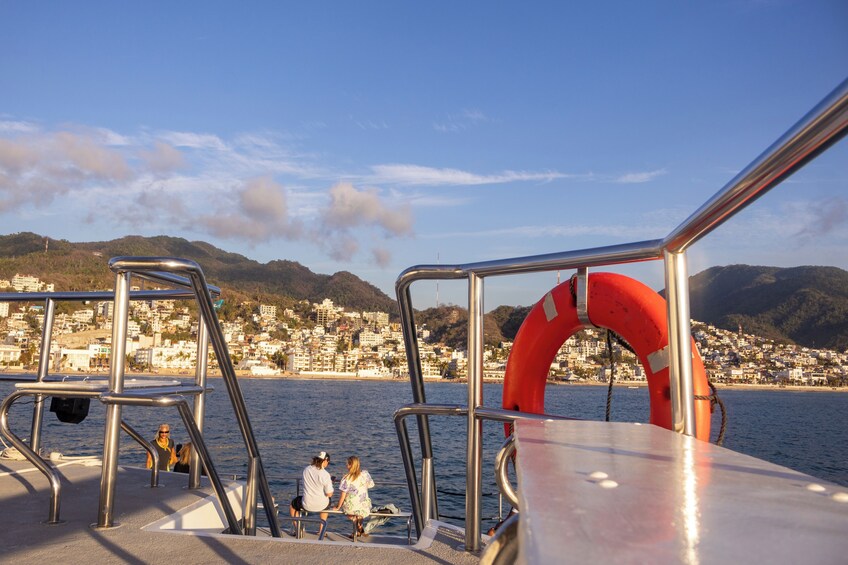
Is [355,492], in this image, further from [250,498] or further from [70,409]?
[70,409]

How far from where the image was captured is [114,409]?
2402 millimetres

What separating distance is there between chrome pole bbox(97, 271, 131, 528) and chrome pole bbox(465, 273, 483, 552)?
49.6 inches

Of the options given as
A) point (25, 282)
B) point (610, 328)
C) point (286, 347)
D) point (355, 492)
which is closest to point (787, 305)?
point (355, 492)

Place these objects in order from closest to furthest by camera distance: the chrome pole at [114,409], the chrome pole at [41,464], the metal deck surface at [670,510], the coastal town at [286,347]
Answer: the metal deck surface at [670,510] → the chrome pole at [114,409] → the chrome pole at [41,464] → the coastal town at [286,347]

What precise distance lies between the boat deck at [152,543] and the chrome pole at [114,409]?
9 cm

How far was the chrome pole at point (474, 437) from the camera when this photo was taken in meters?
2.17

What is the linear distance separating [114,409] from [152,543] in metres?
0.49

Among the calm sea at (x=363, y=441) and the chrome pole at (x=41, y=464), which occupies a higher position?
the chrome pole at (x=41, y=464)

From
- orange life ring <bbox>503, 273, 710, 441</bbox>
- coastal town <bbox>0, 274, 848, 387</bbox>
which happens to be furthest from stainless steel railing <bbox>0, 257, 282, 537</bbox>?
coastal town <bbox>0, 274, 848, 387</bbox>

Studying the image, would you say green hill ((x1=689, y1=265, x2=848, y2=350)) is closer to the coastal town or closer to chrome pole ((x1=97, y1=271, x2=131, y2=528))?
chrome pole ((x1=97, y1=271, x2=131, y2=528))

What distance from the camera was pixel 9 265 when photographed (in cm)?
9481

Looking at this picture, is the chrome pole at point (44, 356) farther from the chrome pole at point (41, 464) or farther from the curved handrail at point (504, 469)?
the curved handrail at point (504, 469)

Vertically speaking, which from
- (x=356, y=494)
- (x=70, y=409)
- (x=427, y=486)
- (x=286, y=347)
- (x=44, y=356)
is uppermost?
(x=286, y=347)

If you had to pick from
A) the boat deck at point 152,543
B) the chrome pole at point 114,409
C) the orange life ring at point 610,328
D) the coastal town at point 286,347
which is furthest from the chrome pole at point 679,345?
the coastal town at point 286,347
